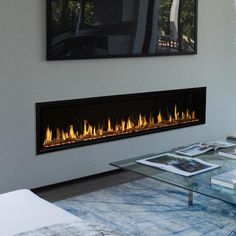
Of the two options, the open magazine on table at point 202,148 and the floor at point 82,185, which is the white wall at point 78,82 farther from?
the open magazine on table at point 202,148

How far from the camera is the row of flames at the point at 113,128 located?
3.56m

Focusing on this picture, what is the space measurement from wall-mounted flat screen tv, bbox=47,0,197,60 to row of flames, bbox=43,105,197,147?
59 cm

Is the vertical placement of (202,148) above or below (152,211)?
above

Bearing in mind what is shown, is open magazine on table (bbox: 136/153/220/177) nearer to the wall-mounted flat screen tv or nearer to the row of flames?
the row of flames

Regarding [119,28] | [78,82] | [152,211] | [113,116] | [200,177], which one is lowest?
[152,211]

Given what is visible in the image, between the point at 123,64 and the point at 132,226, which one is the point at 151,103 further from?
the point at 132,226

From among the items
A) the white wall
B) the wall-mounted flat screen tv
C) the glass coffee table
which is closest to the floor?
the white wall

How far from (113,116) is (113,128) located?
0.10m

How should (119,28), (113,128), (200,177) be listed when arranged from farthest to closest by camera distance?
(113,128) → (119,28) → (200,177)

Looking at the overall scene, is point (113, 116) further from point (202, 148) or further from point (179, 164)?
point (179, 164)

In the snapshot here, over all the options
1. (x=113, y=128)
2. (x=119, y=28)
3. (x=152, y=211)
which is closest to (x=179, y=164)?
(x=152, y=211)

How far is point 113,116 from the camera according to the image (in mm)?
3932

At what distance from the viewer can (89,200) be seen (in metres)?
3.20

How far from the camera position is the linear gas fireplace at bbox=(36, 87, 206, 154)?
348 centimetres
